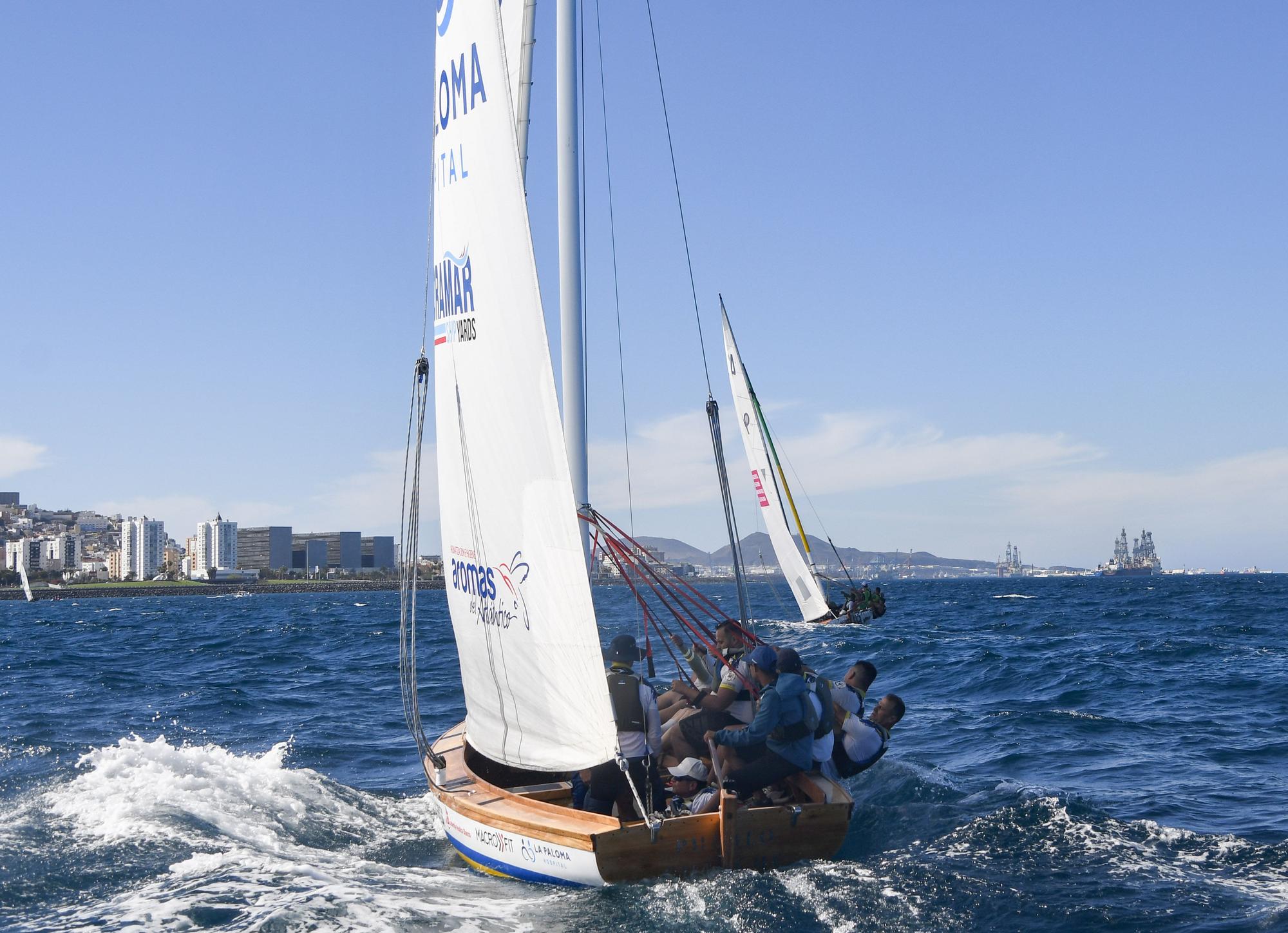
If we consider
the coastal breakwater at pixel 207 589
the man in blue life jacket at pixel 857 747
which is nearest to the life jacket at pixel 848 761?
the man in blue life jacket at pixel 857 747

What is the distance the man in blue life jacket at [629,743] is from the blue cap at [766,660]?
0.91 metres

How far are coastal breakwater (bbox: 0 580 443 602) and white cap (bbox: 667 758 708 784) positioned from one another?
109663 millimetres

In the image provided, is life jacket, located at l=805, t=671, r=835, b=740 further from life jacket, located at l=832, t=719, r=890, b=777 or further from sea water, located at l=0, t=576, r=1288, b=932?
sea water, located at l=0, t=576, r=1288, b=932

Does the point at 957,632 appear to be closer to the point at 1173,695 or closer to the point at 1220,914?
the point at 1173,695

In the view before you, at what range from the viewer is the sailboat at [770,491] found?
3275 cm

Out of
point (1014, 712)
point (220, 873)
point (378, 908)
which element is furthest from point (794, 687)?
point (1014, 712)

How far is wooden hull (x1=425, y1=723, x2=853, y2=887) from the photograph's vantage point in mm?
7266

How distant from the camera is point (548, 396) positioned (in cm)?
735

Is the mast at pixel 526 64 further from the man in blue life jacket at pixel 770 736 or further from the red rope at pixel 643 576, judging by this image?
the man in blue life jacket at pixel 770 736

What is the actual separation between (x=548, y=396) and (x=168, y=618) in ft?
197

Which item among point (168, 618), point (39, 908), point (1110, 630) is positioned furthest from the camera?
point (168, 618)

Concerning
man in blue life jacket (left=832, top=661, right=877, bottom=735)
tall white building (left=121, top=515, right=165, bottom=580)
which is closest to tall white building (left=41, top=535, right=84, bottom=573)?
tall white building (left=121, top=515, right=165, bottom=580)

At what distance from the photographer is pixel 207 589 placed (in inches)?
5162

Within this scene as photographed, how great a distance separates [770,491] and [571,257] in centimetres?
2470
